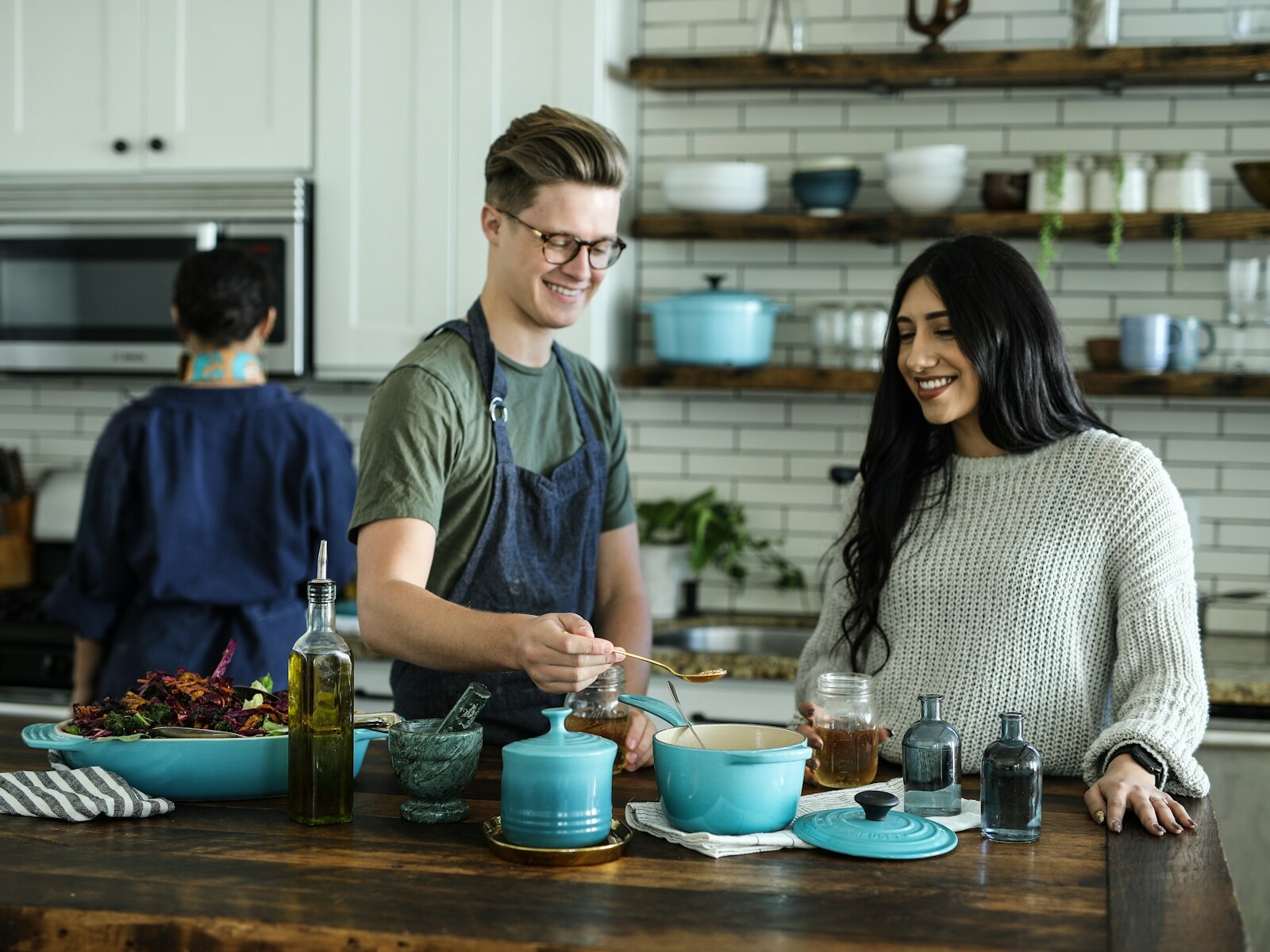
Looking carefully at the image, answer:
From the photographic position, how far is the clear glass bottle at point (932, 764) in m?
1.79

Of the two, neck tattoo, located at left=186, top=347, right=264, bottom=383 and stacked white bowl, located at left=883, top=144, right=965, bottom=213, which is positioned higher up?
stacked white bowl, located at left=883, top=144, right=965, bottom=213

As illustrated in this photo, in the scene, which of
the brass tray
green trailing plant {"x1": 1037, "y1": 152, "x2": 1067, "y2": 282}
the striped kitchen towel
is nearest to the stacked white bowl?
green trailing plant {"x1": 1037, "y1": 152, "x2": 1067, "y2": 282}

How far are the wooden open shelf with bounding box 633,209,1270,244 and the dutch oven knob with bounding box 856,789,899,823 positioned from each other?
2135 mm

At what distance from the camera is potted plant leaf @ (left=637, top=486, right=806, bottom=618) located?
13.1 feet

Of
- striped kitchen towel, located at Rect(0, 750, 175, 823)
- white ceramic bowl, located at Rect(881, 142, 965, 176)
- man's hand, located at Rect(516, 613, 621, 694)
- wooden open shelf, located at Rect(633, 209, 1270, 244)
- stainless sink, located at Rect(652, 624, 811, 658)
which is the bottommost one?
stainless sink, located at Rect(652, 624, 811, 658)

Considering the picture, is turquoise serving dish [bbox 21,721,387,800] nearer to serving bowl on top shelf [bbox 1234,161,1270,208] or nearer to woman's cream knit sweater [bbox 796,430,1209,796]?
woman's cream knit sweater [bbox 796,430,1209,796]

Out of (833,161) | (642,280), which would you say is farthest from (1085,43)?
(642,280)

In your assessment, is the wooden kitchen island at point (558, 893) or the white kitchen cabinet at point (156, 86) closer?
the wooden kitchen island at point (558, 893)

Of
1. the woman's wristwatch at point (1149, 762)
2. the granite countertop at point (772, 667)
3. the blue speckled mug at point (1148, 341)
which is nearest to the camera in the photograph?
the woman's wristwatch at point (1149, 762)

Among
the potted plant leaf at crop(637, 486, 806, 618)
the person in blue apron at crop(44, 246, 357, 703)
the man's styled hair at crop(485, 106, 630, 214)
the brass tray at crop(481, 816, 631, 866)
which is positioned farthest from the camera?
the potted plant leaf at crop(637, 486, 806, 618)

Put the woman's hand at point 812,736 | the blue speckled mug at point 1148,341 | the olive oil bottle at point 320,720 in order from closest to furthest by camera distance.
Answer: the olive oil bottle at point 320,720
the woman's hand at point 812,736
the blue speckled mug at point 1148,341

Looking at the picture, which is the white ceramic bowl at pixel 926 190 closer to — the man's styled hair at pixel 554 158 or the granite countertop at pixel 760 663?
the granite countertop at pixel 760 663

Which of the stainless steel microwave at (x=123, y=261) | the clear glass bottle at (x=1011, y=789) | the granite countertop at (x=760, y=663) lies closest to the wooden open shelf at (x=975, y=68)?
the stainless steel microwave at (x=123, y=261)

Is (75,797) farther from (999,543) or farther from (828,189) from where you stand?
(828,189)
